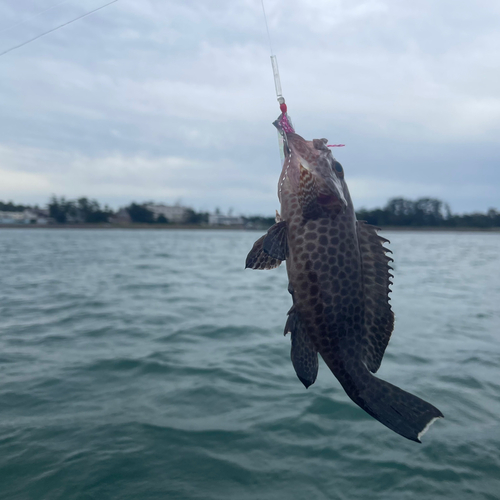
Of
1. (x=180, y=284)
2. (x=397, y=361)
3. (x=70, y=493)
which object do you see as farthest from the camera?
(x=180, y=284)

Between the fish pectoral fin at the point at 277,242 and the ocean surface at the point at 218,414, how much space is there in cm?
362

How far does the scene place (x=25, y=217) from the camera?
127938mm

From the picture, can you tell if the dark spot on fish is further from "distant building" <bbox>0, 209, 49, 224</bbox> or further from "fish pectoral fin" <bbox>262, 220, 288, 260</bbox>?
"distant building" <bbox>0, 209, 49, 224</bbox>

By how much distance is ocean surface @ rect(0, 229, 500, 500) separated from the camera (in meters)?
5.48

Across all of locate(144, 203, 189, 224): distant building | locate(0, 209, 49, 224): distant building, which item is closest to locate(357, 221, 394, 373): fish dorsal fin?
locate(144, 203, 189, 224): distant building

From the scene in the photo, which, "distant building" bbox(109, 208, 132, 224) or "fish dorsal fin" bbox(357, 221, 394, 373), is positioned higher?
"distant building" bbox(109, 208, 132, 224)

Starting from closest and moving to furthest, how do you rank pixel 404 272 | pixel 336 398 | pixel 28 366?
pixel 336 398 < pixel 28 366 < pixel 404 272

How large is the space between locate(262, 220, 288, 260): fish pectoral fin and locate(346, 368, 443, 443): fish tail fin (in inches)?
41.1

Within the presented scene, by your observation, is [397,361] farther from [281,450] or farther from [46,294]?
[46,294]

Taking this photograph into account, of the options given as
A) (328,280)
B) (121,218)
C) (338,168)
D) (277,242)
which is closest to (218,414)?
(328,280)

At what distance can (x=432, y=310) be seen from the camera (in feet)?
54.1

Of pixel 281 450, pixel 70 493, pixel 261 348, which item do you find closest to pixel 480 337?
pixel 261 348

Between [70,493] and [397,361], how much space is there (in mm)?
7322

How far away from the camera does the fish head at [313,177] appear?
3.07 m
